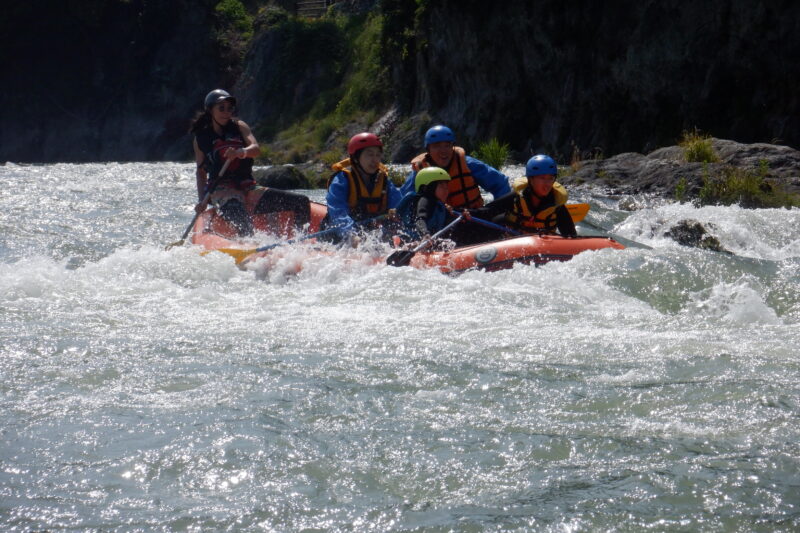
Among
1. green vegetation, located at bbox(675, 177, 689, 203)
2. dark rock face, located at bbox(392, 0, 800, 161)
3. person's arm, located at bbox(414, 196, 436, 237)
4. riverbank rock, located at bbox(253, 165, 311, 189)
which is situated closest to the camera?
person's arm, located at bbox(414, 196, 436, 237)

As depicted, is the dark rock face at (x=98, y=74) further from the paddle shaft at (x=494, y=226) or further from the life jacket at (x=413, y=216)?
the paddle shaft at (x=494, y=226)

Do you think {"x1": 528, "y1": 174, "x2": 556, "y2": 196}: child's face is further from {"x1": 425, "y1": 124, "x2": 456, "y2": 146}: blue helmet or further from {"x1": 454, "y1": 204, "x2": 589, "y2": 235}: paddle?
{"x1": 425, "y1": 124, "x2": 456, "y2": 146}: blue helmet

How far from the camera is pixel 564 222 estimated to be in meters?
7.49

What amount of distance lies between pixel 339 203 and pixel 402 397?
4.14 metres

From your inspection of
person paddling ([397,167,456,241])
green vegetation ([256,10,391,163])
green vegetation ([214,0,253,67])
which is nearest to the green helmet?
person paddling ([397,167,456,241])

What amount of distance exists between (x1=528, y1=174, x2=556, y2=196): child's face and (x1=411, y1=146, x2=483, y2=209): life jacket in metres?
0.71

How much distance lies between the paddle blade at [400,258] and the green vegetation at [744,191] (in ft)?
17.8

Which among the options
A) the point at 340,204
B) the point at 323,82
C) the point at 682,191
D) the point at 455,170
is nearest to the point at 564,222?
the point at 455,170

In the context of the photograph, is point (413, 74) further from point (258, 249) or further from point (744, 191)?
point (258, 249)

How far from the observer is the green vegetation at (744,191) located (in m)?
10.6

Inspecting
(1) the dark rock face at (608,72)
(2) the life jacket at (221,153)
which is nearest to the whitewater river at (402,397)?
(2) the life jacket at (221,153)

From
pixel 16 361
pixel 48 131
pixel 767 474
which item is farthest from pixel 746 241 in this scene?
pixel 48 131

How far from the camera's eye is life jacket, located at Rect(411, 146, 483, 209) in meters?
8.05

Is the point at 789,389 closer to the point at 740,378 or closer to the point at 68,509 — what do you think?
the point at 740,378
